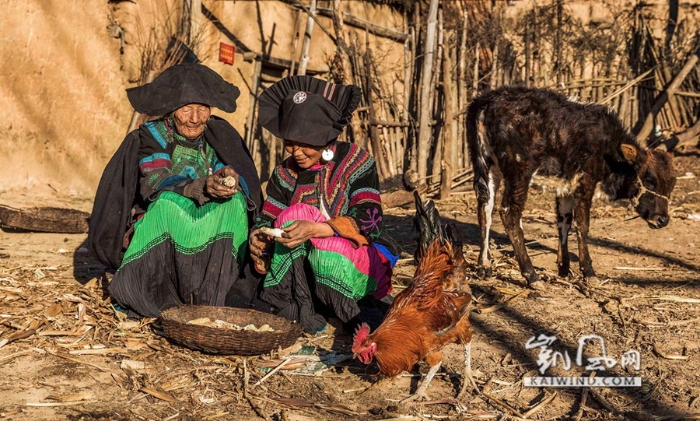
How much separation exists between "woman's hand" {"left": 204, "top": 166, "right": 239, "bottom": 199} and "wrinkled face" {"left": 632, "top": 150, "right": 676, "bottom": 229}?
4.05 m

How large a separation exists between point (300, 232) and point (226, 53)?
243 inches

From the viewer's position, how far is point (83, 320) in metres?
4.73

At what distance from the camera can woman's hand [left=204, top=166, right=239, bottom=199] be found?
4.25 meters

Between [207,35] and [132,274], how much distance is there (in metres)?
5.62

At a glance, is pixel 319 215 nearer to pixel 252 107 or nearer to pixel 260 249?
pixel 260 249

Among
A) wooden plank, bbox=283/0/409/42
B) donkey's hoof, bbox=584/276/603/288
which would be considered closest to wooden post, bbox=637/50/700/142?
wooden plank, bbox=283/0/409/42

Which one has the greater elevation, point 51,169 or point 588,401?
point 51,169

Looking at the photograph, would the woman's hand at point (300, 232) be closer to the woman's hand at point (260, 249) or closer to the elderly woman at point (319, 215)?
the elderly woman at point (319, 215)

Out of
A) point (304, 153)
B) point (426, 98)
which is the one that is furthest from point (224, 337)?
point (426, 98)

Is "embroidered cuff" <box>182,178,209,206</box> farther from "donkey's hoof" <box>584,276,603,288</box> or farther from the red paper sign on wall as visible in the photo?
the red paper sign on wall

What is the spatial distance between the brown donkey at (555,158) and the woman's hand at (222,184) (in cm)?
285

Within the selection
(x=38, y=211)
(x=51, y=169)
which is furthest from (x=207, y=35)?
(x=38, y=211)

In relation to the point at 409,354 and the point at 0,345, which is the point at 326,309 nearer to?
the point at 409,354

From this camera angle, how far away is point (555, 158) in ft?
20.6
